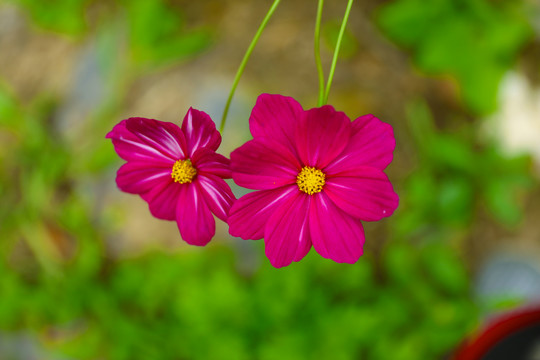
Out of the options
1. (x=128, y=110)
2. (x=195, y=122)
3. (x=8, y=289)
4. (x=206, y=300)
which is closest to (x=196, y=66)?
(x=128, y=110)

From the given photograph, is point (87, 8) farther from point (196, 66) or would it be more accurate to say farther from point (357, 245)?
point (357, 245)

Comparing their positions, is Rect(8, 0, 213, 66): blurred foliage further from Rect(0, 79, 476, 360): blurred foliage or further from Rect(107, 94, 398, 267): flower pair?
Rect(107, 94, 398, 267): flower pair

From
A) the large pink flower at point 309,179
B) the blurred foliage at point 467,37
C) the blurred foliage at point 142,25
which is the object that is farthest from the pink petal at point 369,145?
the blurred foliage at point 142,25

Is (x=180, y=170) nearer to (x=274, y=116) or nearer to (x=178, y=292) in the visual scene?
(x=274, y=116)

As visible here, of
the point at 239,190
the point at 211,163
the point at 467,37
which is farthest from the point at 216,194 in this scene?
the point at 467,37

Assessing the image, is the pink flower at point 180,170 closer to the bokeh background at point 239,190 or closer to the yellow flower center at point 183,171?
the yellow flower center at point 183,171

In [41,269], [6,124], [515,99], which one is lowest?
[41,269]

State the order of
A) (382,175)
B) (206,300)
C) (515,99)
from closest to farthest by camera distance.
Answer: (382,175), (206,300), (515,99)
